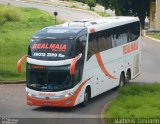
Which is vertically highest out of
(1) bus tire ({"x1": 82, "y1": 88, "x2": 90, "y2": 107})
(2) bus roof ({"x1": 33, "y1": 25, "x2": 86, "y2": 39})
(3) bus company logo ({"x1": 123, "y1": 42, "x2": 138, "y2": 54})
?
(2) bus roof ({"x1": 33, "y1": 25, "x2": 86, "y2": 39})

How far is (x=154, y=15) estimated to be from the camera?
7044 centimetres

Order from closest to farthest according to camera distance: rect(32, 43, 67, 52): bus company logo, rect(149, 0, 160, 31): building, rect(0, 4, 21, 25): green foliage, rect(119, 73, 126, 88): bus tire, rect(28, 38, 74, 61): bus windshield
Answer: rect(28, 38, 74, 61): bus windshield
rect(32, 43, 67, 52): bus company logo
rect(119, 73, 126, 88): bus tire
rect(149, 0, 160, 31): building
rect(0, 4, 21, 25): green foliage

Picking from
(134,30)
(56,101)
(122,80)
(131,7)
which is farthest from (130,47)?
(131,7)

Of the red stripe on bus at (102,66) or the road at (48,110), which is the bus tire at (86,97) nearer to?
the road at (48,110)

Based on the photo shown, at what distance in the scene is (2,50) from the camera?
1759 inches

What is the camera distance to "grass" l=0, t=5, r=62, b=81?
35.2 metres

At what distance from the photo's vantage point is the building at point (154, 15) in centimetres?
6638

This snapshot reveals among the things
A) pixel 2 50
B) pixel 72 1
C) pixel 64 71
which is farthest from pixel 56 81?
pixel 72 1

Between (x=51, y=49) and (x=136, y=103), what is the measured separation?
4.13 m

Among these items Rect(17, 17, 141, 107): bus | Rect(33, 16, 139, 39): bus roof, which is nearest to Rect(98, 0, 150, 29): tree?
Rect(33, 16, 139, 39): bus roof

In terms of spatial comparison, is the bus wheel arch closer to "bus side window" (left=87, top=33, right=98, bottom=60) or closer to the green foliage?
"bus side window" (left=87, top=33, right=98, bottom=60)

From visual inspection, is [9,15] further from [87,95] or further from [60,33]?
[60,33]

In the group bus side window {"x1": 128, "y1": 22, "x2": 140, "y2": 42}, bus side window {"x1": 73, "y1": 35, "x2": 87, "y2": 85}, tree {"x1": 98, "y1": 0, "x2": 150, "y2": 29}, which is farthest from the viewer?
tree {"x1": 98, "y1": 0, "x2": 150, "y2": 29}

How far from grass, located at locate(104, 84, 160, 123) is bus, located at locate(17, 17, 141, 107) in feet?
4.61
